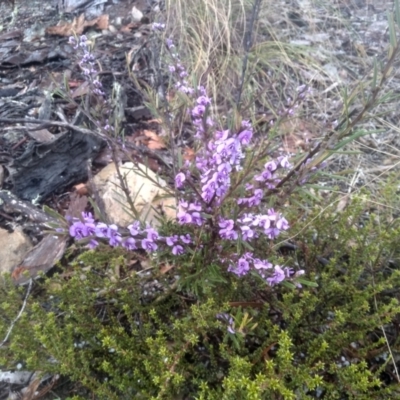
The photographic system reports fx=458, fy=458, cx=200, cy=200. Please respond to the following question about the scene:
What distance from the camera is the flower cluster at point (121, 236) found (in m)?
1.18

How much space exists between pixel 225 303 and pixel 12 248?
1.29m

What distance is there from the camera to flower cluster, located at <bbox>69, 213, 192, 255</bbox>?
1183mm

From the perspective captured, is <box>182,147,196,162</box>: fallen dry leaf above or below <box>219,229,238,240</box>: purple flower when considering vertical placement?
below

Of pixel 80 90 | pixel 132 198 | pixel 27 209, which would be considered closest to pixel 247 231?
pixel 27 209

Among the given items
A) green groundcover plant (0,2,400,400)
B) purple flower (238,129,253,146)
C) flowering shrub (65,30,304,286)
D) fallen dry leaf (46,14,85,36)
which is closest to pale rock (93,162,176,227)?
green groundcover plant (0,2,400,400)

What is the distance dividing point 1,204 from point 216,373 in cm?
155

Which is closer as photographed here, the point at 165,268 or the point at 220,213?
the point at 220,213

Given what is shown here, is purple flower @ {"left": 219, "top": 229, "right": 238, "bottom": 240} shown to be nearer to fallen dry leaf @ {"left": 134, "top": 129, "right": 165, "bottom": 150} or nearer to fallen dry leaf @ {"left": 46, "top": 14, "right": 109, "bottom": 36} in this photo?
fallen dry leaf @ {"left": 134, "top": 129, "right": 165, "bottom": 150}

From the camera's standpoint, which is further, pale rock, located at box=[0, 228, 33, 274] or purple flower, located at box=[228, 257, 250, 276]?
pale rock, located at box=[0, 228, 33, 274]

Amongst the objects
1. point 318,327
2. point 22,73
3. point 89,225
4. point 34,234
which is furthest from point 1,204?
point 318,327

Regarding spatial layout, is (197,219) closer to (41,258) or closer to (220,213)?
(220,213)

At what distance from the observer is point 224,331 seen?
1.44 m

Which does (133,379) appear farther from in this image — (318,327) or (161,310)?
(318,327)

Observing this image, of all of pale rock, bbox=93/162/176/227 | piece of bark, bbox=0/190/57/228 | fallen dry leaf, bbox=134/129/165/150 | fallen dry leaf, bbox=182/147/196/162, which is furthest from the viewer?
fallen dry leaf, bbox=134/129/165/150
